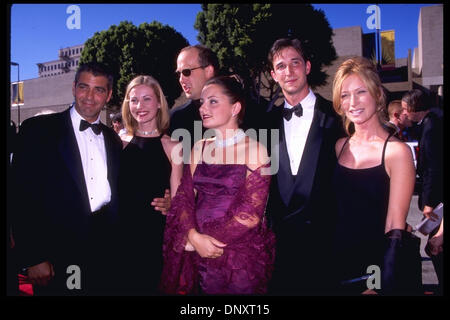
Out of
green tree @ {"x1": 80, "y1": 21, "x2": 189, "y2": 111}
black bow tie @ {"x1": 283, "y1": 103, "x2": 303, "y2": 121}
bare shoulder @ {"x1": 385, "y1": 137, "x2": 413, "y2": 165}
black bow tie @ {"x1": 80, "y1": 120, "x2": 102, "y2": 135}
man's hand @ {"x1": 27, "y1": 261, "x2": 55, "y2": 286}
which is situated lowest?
man's hand @ {"x1": 27, "y1": 261, "x2": 55, "y2": 286}

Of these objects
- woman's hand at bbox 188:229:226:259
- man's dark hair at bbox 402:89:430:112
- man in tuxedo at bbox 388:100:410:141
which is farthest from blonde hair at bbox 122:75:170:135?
man in tuxedo at bbox 388:100:410:141

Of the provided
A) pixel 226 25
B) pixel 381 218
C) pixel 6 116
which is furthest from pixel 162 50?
pixel 381 218

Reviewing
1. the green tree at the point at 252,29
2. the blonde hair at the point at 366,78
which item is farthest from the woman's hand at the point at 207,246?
the green tree at the point at 252,29

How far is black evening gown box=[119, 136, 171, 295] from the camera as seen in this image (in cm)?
298

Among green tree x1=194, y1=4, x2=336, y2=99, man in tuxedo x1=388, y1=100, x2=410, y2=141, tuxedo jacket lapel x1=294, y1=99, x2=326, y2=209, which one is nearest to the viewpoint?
tuxedo jacket lapel x1=294, y1=99, x2=326, y2=209

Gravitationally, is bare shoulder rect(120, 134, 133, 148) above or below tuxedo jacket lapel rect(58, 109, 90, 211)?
above

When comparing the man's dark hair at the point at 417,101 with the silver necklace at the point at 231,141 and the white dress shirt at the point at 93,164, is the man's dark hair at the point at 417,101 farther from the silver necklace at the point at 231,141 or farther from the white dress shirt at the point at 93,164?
the white dress shirt at the point at 93,164

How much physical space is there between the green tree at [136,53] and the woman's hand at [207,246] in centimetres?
1375

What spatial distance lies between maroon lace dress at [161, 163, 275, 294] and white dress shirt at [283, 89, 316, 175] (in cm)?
41

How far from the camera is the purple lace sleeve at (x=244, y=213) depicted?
246 cm

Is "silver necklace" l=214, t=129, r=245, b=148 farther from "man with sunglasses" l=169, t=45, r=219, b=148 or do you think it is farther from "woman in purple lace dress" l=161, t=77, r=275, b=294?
"man with sunglasses" l=169, t=45, r=219, b=148

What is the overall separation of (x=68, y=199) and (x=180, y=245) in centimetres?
109

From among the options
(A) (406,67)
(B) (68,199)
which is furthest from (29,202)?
(A) (406,67)
